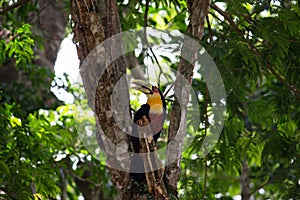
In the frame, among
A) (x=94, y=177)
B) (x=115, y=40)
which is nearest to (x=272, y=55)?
(x=115, y=40)

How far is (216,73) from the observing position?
4.22 metres

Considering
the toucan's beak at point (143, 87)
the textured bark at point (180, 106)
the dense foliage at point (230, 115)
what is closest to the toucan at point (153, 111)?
the toucan's beak at point (143, 87)

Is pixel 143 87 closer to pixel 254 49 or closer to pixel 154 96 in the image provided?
pixel 154 96

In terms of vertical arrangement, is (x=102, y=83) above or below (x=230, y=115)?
below

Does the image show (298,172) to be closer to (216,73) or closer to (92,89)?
(216,73)

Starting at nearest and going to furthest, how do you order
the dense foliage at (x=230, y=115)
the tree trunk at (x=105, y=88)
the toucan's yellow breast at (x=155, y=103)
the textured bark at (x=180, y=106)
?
the tree trunk at (x=105, y=88), the textured bark at (x=180, y=106), the toucan's yellow breast at (x=155, y=103), the dense foliage at (x=230, y=115)

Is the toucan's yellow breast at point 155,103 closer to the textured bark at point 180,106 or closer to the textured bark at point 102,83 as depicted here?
the textured bark at point 180,106

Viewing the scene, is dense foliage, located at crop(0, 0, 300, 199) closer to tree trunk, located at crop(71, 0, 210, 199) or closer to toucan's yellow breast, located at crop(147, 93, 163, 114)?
toucan's yellow breast, located at crop(147, 93, 163, 114)

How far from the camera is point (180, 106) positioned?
343cm

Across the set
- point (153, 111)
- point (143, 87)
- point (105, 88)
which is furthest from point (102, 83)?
point (143, 87)

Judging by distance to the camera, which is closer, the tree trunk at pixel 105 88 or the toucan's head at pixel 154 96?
the tree trunk at pixel 105 88

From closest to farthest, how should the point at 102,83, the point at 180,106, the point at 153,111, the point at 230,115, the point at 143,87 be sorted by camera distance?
the point at 102,83 → the point at 180,106 → the point at 153,111 → the point at 143,87 → the point at 230,115

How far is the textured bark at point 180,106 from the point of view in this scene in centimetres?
335

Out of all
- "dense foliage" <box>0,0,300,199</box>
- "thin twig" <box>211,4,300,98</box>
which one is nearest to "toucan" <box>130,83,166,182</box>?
"dense foliage" <box>0,0,300,199</box>
